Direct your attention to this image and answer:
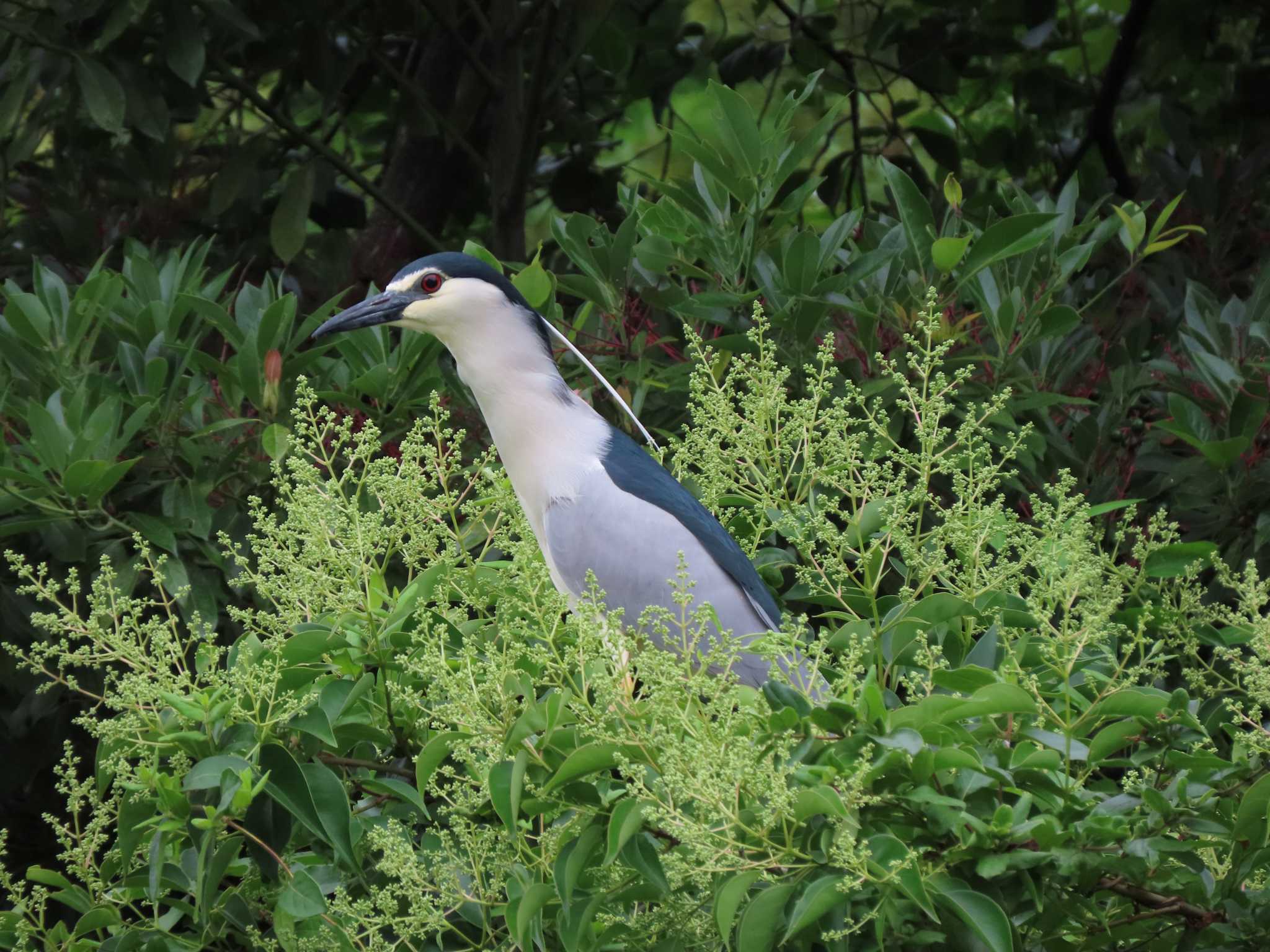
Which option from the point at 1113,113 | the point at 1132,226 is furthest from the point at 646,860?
the point at 1113,113

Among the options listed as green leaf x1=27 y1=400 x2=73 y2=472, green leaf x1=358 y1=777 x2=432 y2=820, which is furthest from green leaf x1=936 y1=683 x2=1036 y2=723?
green leaf x1=27 y1=400 x2=73 y2=472

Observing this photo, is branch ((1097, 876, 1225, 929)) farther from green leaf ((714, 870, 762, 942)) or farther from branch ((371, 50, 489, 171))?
branch ((371, 50, 489, 171))

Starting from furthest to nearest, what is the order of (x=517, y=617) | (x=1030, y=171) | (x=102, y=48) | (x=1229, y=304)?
1. (x=1030, y=171)
2. (x=102, y=48)
3. (x=1229, y=304)
4. (x=517, y=617)

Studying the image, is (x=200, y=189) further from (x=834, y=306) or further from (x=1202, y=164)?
(x=1202, y=164)

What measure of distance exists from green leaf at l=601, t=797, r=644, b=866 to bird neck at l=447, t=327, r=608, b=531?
120 centimetres

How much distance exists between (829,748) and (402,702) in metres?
0.55

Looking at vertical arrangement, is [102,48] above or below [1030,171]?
above

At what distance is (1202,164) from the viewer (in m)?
3.37

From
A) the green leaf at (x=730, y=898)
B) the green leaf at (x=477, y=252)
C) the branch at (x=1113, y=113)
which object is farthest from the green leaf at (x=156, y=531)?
the branch at (x=1113, y=113)

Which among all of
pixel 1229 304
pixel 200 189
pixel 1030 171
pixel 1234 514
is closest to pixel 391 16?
pixel 200 189

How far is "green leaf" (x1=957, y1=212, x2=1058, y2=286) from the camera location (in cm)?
226

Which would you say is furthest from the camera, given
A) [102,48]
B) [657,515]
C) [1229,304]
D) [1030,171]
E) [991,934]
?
[1030,171]

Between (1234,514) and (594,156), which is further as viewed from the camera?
(594,156)

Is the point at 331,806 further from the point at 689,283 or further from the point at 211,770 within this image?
the point at 689,283
